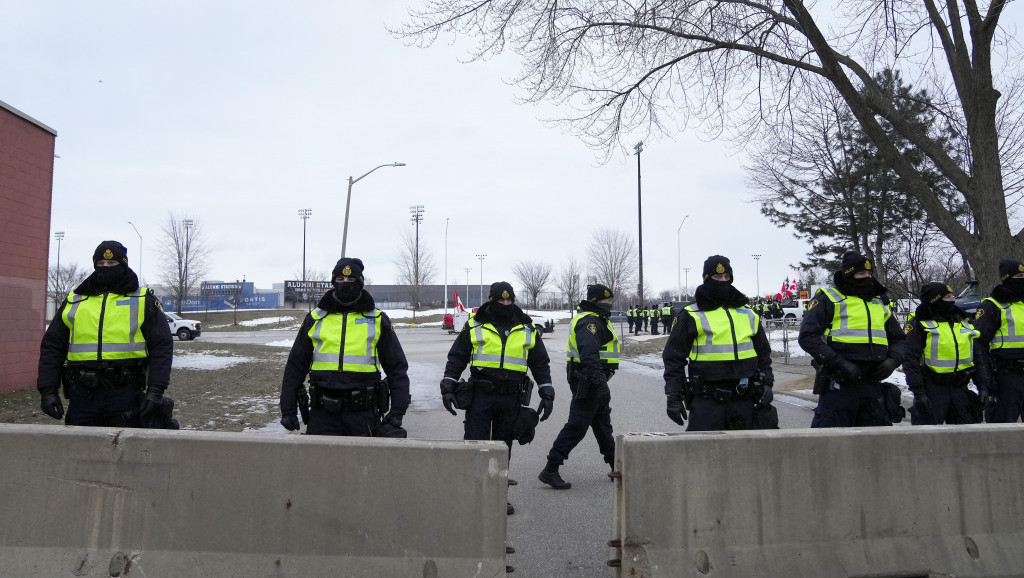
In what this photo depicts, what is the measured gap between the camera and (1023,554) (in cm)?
368

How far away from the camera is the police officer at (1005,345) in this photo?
5.87 meters

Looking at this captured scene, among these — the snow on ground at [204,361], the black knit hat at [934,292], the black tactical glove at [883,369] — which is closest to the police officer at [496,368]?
the black tactical glove at [883,369]

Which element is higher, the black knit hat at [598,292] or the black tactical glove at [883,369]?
the black knit hat at [598,292]

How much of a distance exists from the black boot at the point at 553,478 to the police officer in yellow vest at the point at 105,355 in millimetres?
3138

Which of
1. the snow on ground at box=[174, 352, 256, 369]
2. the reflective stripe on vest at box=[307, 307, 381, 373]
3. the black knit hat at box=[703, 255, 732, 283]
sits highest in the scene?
the black knit hat at box=[703, 255, 732, 283]

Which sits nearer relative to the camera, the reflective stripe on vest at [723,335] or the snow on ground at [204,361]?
the reflective stripe on vest at [723,335]

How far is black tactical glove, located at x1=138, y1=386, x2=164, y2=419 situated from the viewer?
4.29 m

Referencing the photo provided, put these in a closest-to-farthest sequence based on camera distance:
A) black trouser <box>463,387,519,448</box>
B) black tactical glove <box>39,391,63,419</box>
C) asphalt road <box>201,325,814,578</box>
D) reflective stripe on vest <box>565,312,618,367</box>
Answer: asphalt road <box>201,325,814,578</box> → black tactical glove <box>39,391,63,419</box> → black trouser <box>463,387,519,448</box> → reflective stripe on vest <box>565,312,618,367</box>

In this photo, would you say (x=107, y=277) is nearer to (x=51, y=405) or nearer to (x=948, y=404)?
(x=51, y=405)

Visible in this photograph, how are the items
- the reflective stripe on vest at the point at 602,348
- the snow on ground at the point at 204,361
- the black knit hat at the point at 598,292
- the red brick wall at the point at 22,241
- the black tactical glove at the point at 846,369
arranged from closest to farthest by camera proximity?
the black tactical glove at the point at 846,369 → the reflective stripe on vest at the point at 602,348 → the black knit hat at the point at 598,292 → the red brick wall at the point at 22,241 → the snow on ground at the point at 204,361

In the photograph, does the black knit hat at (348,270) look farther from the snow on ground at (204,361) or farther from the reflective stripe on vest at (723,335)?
the snow on ground at (204,361)

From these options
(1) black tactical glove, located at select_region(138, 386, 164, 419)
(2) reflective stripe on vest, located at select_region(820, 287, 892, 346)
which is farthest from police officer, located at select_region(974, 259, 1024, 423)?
(1) black tactical glove, located at select_region(138, 386, 164, 419)

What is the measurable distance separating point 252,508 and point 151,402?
150cm

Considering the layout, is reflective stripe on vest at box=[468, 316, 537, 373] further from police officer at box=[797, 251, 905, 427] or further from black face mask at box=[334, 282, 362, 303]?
police officer at box=[797, 251, 905, 427]
